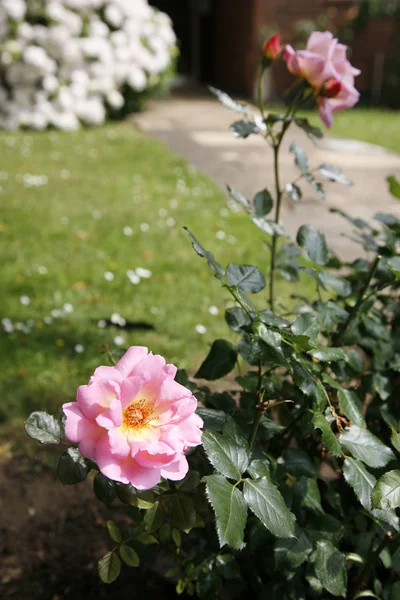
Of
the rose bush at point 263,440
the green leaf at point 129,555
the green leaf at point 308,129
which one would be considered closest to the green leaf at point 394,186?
the rose bush at point 263,440

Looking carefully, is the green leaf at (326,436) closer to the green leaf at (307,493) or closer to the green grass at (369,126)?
the green leaf at (307,493)

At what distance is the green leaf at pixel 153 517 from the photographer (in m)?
0.95

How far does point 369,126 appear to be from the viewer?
873 cm

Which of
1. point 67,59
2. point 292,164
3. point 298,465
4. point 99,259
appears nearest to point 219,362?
point 298,465

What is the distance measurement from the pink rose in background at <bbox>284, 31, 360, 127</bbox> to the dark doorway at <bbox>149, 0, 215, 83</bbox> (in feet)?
46.9

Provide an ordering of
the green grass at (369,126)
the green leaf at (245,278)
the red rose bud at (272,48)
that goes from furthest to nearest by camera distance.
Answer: the green grass at (369,126) → the red rose bud at (272,48) → the green leaf at (245,278)

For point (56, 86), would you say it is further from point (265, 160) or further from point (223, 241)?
point (223, 241)

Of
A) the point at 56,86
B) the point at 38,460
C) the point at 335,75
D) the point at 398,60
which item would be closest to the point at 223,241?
the point at 38,460

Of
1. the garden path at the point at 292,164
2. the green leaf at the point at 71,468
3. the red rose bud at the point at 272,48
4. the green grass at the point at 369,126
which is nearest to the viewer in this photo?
the green leaf at the point at 71,468

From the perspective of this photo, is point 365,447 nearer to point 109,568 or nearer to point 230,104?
point 109,568

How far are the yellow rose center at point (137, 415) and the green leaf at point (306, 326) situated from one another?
268 millimetres

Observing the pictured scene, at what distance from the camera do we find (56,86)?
27.6 feet

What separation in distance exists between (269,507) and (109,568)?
0.34 metres

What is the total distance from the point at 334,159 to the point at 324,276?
17.6 feet
